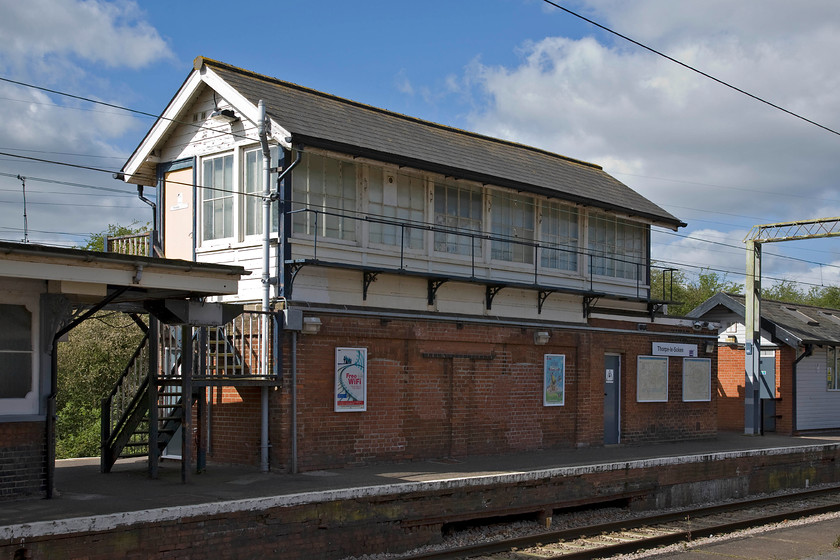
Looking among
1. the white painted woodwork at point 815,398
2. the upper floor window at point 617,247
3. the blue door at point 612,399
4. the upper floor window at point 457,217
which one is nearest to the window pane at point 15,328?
the upper floor window at point 457,217

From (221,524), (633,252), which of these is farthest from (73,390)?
(221,524)

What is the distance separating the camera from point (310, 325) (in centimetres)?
1355

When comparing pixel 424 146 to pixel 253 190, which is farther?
pixel 424 146

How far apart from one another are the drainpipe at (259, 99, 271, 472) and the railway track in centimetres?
355

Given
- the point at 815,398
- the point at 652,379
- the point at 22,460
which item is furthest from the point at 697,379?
the point at 22,460

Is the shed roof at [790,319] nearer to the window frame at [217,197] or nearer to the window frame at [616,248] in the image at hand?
the window frame at [616,248]

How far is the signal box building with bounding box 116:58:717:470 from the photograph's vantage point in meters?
13.9

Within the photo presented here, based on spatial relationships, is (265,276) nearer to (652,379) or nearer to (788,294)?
(652,379)

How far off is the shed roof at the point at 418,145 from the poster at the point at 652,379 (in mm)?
3346

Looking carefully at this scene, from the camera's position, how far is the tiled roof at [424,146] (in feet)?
47.6

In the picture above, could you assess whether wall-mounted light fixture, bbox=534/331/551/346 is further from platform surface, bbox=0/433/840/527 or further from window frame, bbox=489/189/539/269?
platform surface, bbox=0/433/840/527

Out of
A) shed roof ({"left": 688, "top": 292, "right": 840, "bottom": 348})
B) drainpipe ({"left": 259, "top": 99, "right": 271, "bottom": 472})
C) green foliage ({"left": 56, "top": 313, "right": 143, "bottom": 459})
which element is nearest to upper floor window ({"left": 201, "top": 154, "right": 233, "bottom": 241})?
drainpipe ({"left": 259, "top": 99, "right": 271, "bottom": 472})

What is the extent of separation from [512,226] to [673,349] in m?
5.74

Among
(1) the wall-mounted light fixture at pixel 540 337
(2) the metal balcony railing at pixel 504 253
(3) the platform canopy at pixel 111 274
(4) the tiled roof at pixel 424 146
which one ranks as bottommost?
(1) the wall-mounted light fixture at pixel 540 337
